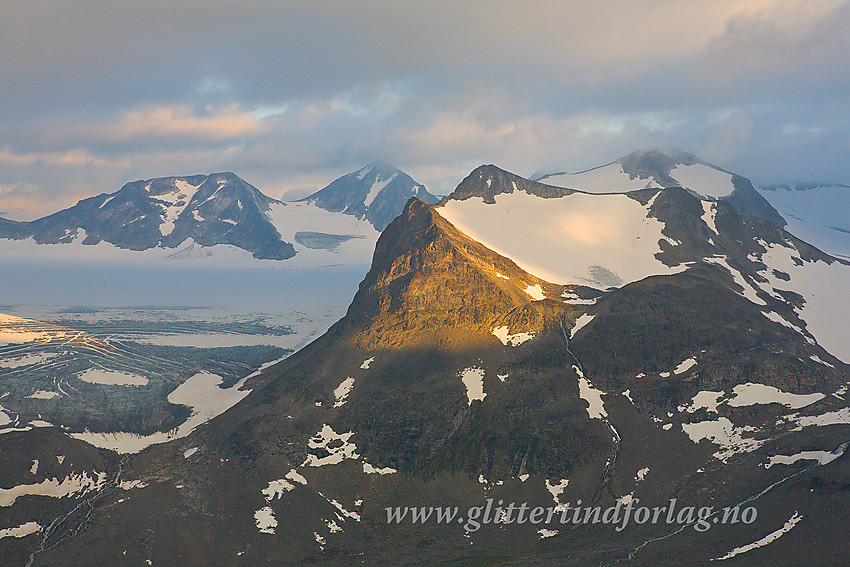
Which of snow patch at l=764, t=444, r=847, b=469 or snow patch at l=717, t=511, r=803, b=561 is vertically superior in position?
snow patch at l=764, t=444, r=847, b=469

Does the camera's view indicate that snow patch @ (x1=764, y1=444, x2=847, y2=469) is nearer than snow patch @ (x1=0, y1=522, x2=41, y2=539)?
Yes

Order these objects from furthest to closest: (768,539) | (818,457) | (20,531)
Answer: (20,531) → (818,457) → (768,539)

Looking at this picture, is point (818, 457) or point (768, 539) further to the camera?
point (818, 457)

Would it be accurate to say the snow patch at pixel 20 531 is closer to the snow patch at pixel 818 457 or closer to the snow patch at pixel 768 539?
the snow patch at pixel 768 539

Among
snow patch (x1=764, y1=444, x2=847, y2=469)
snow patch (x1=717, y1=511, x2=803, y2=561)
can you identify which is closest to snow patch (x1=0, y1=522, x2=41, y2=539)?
snow patch (x1=717, y1=511, x2=803, y2=561)

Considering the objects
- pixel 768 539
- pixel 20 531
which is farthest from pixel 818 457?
pixel 20 531

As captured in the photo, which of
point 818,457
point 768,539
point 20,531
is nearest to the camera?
point 768,539

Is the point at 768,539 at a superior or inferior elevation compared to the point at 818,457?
inferior

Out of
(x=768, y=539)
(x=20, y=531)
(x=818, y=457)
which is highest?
(x=818, y=457)

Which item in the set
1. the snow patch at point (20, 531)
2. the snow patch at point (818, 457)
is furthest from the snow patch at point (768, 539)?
the snow patch at point (20, 531)

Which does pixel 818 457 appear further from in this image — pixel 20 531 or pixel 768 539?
pixel 20 531

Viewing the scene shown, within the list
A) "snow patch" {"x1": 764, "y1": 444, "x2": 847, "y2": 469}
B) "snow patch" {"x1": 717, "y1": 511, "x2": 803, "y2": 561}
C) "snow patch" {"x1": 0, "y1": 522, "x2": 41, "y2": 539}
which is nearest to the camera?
"snow patch" {"x1": 717, "y1": 511, "x2": 803, "y2": 561}

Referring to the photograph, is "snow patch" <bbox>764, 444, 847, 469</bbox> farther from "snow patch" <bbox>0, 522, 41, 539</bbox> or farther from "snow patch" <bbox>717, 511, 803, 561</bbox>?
"snow patch" <bbox>0, 522, 41, 539</bbox>

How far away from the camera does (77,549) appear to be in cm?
18938
